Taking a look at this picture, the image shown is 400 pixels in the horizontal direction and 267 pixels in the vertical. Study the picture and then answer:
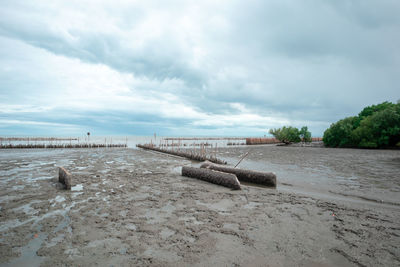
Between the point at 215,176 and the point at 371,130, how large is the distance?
153ft

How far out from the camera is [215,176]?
31.9ft

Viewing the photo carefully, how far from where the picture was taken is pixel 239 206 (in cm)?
642

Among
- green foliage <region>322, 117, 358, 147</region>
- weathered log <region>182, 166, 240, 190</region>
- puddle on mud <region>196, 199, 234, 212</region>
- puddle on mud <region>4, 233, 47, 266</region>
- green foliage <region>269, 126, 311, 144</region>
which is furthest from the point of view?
green foliage <region>269, 126, 311, 144</region>

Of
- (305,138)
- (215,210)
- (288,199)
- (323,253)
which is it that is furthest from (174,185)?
(305,138)

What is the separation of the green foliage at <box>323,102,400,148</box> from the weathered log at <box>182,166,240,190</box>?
4448 cm

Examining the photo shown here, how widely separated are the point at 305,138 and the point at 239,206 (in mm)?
74175

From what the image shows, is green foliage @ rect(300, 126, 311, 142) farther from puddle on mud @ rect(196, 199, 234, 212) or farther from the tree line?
puddle on mud @ rect(196, 199, 234, 212)

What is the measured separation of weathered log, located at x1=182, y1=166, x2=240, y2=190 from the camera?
877 centimetres

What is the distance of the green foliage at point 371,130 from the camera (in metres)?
37.8

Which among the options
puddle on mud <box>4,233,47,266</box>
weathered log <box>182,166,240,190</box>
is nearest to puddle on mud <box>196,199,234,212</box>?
weathered log <box>182,166,240,190</box>

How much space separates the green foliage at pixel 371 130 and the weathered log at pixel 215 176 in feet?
146

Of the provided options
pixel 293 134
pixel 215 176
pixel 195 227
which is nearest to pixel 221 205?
pixel 195 227

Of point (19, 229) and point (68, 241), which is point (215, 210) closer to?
point (68, 241)

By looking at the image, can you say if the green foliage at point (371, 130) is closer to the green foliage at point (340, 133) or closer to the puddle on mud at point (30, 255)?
the green foliage at point (340, 133)
